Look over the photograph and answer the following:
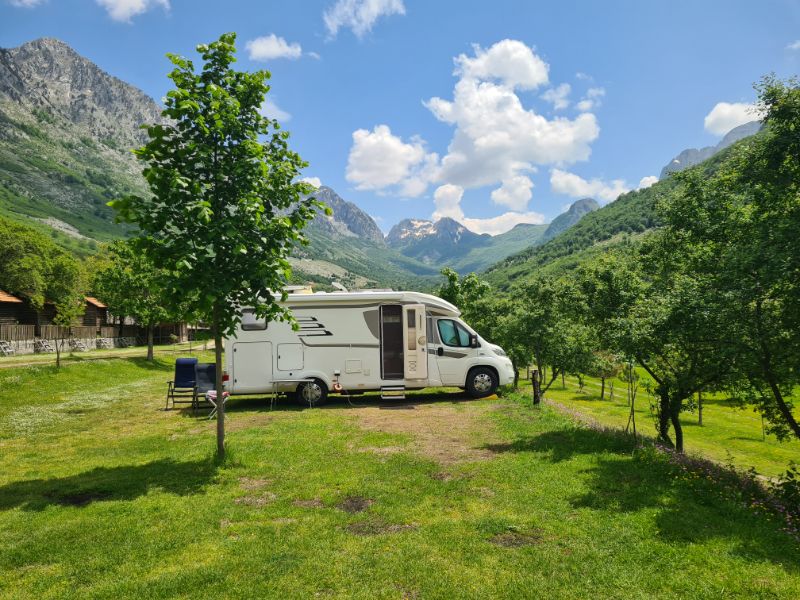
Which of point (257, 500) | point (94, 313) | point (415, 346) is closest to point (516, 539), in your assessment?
point (257, 500)

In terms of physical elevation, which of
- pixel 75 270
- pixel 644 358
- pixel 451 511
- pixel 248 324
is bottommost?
pixel 451 511

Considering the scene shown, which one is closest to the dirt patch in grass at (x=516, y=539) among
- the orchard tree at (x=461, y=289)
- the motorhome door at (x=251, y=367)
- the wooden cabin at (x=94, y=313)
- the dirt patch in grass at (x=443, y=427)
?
the dirt patch in grass at (x=443, y=427)

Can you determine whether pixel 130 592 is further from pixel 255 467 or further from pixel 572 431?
pixel 572 431

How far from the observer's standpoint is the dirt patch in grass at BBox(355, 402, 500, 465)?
9617 mm

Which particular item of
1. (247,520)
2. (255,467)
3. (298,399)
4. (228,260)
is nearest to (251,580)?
(247,520)

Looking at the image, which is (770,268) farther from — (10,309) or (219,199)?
(10,309)

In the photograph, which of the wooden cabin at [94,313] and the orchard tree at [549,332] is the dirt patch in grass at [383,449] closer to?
the orchard tree at [549,332]

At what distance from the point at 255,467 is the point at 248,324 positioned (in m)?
7.52

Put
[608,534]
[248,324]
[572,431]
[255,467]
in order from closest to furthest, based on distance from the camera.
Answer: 1. [608,534]
2. [255,467]
3. [572,431]
4. [248,324]

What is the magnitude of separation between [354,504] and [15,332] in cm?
4788

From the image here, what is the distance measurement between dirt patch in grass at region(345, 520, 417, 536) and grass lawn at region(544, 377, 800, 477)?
18.7 meters

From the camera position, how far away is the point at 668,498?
684 centimetres

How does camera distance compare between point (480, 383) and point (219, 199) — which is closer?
point (219, 199)

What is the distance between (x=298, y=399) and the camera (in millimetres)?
15742
